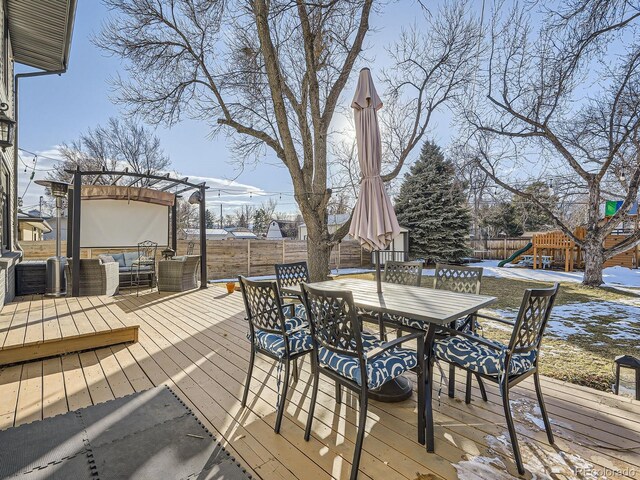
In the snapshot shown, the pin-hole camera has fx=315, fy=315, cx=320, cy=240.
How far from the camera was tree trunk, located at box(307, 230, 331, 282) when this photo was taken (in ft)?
17.9

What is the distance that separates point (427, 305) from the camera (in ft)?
7.80

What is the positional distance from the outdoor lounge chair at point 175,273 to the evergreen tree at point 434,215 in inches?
416

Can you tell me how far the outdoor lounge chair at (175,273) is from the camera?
6.71 m

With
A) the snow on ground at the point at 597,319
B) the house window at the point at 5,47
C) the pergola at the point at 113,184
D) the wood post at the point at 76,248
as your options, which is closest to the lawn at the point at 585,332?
the snow on ground at the point at 597,319

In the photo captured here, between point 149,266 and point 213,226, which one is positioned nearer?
point 149,266

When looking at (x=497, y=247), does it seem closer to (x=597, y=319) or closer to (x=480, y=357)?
(x=597, y=319)

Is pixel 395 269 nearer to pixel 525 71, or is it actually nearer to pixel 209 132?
pixel 209 132

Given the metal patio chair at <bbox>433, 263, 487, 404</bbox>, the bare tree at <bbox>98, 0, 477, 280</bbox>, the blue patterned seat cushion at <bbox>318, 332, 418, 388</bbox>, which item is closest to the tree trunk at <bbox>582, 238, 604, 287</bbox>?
the bare tree at <bbox>98, 0, 477, 280</bbox>

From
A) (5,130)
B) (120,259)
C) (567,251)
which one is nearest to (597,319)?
(567,251)

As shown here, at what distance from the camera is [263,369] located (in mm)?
3049

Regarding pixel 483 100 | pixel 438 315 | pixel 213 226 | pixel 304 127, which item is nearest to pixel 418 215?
pixel 483 100

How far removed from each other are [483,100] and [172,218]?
9.15 meters

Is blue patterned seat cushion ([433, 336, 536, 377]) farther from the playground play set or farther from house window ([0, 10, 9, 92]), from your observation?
Result: the playground play set

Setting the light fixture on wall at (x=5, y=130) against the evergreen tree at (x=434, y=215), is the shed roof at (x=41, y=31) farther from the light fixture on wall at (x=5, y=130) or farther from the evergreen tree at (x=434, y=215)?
the evergreen tree at (x=434, y=215)
